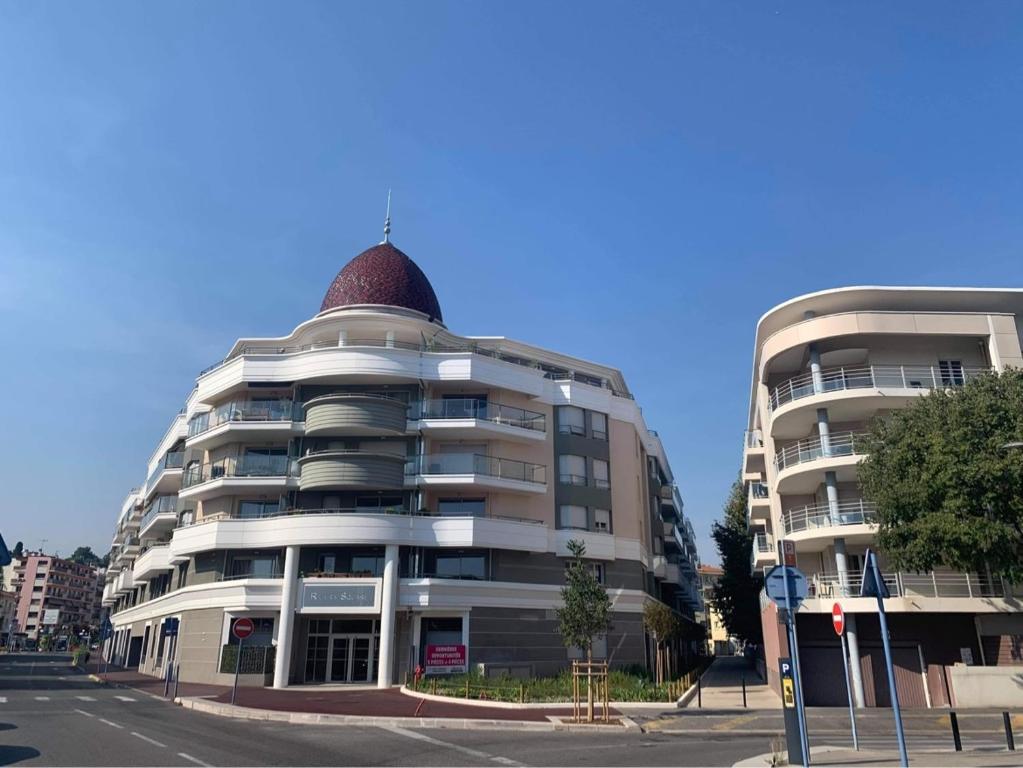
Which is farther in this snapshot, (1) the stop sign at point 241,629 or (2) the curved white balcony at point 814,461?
(2) the curved white balcony at point 814,461

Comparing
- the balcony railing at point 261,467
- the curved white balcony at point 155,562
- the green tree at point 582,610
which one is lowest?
the green tree at point 582,610

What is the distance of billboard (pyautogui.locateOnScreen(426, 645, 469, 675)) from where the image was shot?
32.8 m

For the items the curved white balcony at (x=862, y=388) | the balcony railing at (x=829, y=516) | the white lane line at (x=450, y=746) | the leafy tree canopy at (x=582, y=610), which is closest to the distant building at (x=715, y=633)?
the balcony railing at (x=829, y=516)

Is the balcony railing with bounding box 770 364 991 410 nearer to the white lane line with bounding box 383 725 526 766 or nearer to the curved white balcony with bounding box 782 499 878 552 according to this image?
the curved white balcony with bounding box 782 499 878 552

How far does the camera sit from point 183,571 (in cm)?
4203

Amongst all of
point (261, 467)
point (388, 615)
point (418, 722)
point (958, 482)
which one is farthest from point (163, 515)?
point (958, 482)

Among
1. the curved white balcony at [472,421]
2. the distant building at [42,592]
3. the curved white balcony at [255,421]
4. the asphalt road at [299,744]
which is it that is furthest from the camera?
the distant building at [42,592]

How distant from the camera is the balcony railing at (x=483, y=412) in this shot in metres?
37.0

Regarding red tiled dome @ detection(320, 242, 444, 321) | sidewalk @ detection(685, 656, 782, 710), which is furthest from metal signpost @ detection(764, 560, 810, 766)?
red tiled dome @ detection(320, 242, 444, 321)

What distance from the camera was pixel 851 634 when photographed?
88.7ft

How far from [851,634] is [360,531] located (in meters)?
20.5

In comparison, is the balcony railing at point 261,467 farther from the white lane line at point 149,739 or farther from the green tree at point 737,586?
the green tree at point 737,586

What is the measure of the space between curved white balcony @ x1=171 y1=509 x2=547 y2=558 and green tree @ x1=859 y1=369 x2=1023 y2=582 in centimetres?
1674

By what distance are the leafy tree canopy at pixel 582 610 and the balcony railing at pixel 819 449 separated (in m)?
11.4
